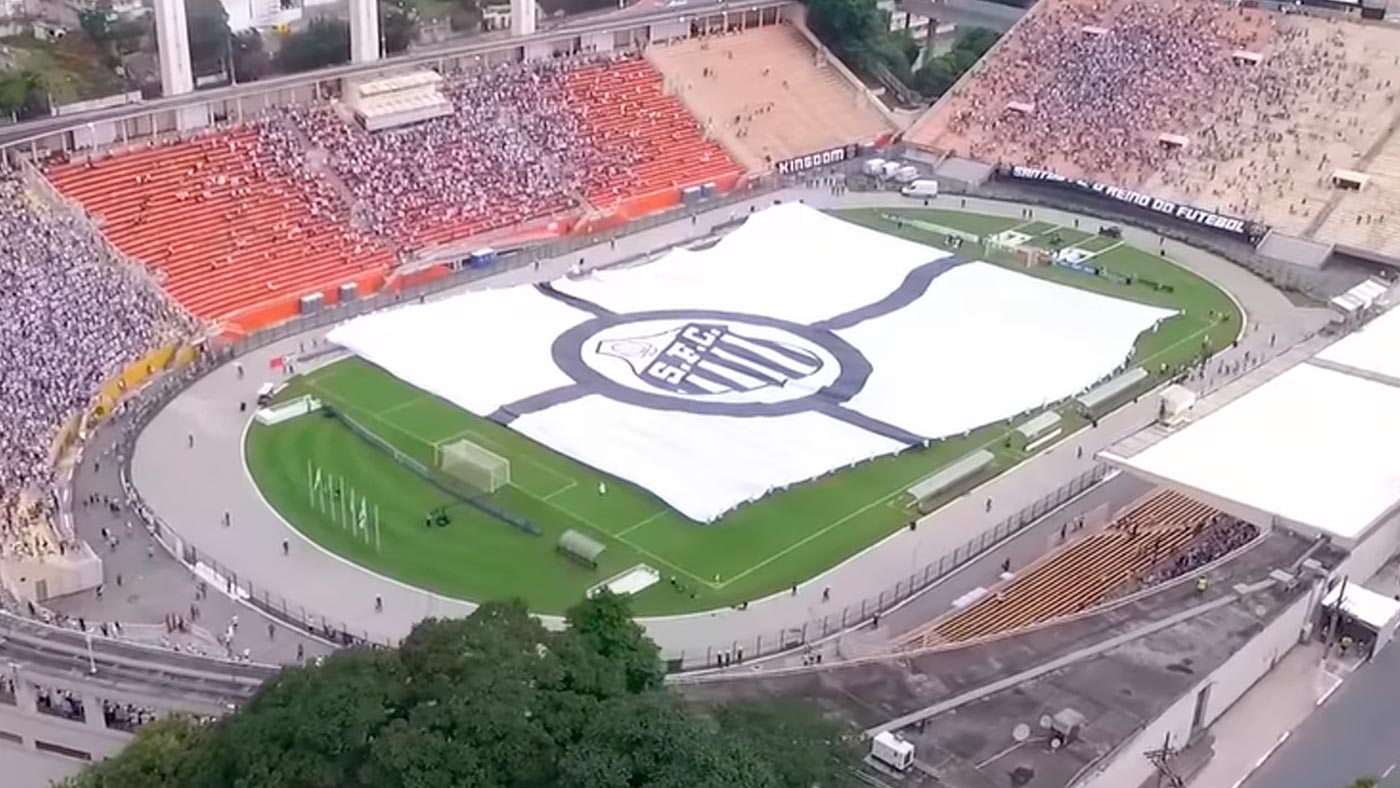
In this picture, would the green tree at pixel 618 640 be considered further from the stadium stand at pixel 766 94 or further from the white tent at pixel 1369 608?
the stadium stand at pixel 766 94

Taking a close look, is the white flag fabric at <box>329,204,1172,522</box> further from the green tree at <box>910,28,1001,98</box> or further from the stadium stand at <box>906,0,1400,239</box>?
the green tree at <box>910,28,1001,98</box>

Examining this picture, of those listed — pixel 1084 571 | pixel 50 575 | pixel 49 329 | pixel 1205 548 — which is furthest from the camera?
pixel 49 329

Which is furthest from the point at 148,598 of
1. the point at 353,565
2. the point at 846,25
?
the point at 846,25

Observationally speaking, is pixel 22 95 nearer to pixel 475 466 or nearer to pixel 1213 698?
pixel 475 466

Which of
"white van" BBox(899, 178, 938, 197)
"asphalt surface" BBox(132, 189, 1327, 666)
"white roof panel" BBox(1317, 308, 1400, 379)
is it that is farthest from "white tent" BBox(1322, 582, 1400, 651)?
"white van" BBox(899, 178, 938, 197)

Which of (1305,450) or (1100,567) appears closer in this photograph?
(1100,567)

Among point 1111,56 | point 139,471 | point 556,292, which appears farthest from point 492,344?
point 1111,56
